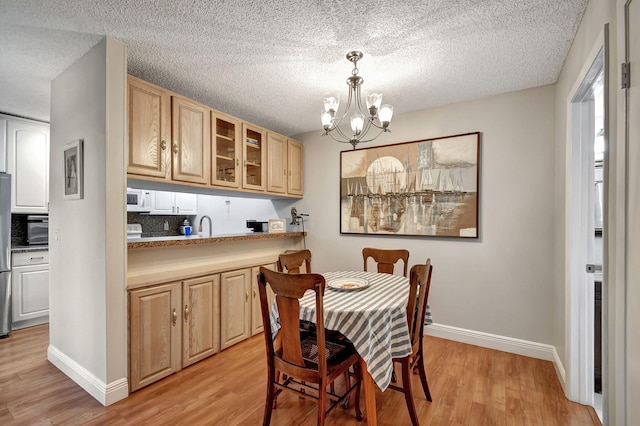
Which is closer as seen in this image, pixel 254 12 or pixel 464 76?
pixel 254 12

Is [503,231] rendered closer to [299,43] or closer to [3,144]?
[299,43]

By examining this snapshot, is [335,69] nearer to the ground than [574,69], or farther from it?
farther from it

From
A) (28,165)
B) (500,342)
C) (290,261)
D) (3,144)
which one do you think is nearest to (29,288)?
(28,165)

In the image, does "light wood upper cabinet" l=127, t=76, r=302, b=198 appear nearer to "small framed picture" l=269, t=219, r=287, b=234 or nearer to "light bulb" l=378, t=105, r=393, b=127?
"small framed picture" l=269, t=219, r=287, b=234

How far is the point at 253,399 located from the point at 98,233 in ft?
5.11

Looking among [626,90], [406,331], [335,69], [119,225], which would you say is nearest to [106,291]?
[119,225]

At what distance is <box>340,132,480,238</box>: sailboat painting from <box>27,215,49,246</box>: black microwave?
363 cm

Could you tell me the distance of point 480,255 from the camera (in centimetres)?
297

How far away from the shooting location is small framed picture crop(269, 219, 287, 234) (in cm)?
380

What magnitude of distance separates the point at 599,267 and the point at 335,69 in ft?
7.81

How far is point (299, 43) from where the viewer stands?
2074 mm

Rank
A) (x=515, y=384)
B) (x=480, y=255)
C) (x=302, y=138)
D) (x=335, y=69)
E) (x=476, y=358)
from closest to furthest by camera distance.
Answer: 1. (x=515, y=384)
2. (x=335, y=69)
3. (x=476, y=358)
4. (x=480, y=255)
5. (x=302, y=138)

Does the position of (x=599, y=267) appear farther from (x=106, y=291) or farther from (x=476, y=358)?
(x=106, y=291)

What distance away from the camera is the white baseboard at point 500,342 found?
265cm
